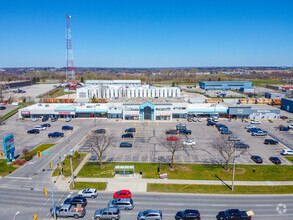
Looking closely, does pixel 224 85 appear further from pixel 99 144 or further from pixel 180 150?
pixel 99 144

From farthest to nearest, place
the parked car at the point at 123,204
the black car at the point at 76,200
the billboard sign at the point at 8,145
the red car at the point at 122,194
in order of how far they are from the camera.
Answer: the billboard sign at the point at 8,145 → the red car at the point at 122,194 → the black car at the point at 76,200 → the parked car at the point at 123,204

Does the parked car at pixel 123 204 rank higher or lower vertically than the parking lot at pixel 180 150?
lower

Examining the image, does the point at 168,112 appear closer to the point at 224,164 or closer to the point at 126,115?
the point at 126,115

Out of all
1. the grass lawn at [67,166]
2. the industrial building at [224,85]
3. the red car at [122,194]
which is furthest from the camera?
the industrial building at [224,85]

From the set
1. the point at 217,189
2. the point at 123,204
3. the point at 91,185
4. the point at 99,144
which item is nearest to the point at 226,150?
the point at 217,189

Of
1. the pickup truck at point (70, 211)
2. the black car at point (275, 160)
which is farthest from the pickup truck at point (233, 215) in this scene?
the black car at point (275, 160)

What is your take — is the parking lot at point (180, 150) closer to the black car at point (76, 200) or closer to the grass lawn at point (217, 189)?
the grass lawn at point (217, 189)
